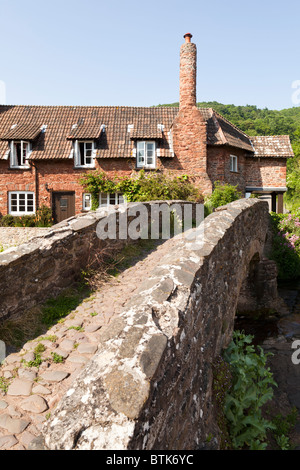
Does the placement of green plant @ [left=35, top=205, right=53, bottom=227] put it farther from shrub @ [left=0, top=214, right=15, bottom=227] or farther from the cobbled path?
the cobbled path

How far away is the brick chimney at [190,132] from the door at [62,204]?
6.35 meters

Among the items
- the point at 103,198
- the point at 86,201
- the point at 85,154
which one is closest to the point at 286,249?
the point at 103,198

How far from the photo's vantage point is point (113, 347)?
2.43 meters

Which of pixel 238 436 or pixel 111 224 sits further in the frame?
pixel 111 224

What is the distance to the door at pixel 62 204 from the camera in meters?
19.4

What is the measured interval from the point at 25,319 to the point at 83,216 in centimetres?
260

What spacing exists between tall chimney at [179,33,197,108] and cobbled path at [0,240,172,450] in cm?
1543

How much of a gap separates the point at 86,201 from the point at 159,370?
17724mm

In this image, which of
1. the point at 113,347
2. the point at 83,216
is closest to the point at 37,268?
the point at 83,216

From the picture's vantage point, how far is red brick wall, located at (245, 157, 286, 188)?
22194 millimetres

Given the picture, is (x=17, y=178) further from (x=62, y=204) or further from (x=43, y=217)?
(x=62, y=204)

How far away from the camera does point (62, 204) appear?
64.0ft

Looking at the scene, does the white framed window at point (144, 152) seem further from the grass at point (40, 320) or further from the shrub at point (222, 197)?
the grass at point (40, 320)

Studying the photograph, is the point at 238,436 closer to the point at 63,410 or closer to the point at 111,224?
the point at 63,410
